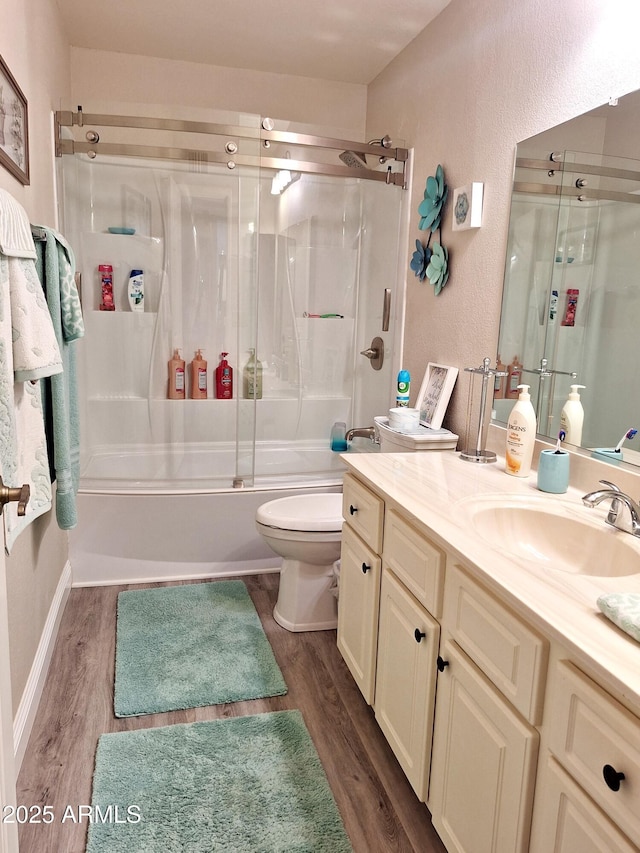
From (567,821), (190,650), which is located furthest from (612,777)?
(190,650)

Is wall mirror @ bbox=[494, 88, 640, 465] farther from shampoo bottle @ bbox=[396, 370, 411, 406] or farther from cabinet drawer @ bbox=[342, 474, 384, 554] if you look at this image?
cabinet drawer @ bbox=[342, 474, 384, 554]

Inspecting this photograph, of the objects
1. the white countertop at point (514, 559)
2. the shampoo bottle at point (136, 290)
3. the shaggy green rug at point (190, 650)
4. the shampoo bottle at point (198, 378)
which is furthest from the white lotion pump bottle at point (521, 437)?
the shampoo bottle at point (136, 290)

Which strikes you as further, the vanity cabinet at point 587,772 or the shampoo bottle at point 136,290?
the shampoo bottle at point 136,290

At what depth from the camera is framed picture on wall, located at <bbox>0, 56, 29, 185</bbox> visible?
1.68 metres

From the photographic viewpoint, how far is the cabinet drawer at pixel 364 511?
5.78ft

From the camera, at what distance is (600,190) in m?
1.62

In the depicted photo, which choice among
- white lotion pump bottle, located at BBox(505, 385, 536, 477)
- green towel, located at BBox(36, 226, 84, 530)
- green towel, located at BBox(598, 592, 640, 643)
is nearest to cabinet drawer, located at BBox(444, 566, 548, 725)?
green towel, located at BBox(598, 592, 640, 643)

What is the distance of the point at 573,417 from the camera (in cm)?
173

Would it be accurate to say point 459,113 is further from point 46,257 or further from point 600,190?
point 46,257

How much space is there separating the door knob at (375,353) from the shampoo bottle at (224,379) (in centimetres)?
71

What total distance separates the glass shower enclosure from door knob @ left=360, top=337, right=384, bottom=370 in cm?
3

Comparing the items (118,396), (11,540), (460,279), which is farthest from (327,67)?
(11,540)

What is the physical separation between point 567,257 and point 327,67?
2.08m

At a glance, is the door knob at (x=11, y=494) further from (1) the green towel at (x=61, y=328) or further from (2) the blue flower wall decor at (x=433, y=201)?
(2) the blue flower wall decor at (x=433, y=201)
